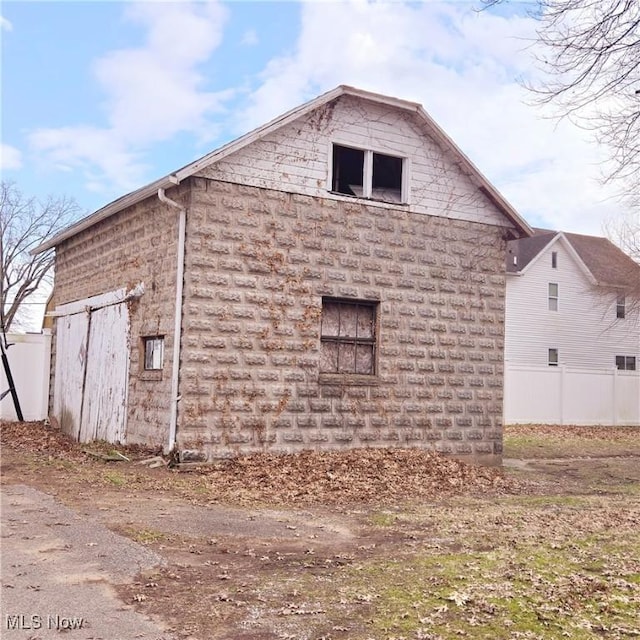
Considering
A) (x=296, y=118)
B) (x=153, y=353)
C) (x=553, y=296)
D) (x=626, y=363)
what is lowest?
(x=153, y=353)

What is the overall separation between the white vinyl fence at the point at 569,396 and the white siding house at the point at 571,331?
0.04m

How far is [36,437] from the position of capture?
16078 millimetres

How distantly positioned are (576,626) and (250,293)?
8.16m

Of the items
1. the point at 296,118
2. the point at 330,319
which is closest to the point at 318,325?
the point at 330,319

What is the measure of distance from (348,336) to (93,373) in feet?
18.1

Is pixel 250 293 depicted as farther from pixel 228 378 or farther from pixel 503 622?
pixel 503 622

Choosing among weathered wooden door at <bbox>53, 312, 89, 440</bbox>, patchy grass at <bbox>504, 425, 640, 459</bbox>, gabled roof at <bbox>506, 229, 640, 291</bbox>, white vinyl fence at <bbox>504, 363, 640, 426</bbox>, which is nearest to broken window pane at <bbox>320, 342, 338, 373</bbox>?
weathered wooden door at <bbox>53, 312, 89, 440</bbox>

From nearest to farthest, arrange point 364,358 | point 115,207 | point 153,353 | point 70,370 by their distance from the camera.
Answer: point 153,353, point 364,358, point 115,207, point 70,370

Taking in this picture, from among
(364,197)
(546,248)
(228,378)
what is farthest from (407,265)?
(546,248)

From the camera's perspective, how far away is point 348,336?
532 inches

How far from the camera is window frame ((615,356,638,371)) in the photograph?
3603 cm

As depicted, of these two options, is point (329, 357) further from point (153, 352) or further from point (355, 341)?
point (153, 352)

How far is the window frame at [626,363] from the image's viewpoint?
36.0 metres

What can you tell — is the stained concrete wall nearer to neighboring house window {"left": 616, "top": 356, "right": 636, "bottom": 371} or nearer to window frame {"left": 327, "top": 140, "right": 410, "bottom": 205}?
window frame {"left": 327, "top": 140, "right": 410, "bottom": 205}
